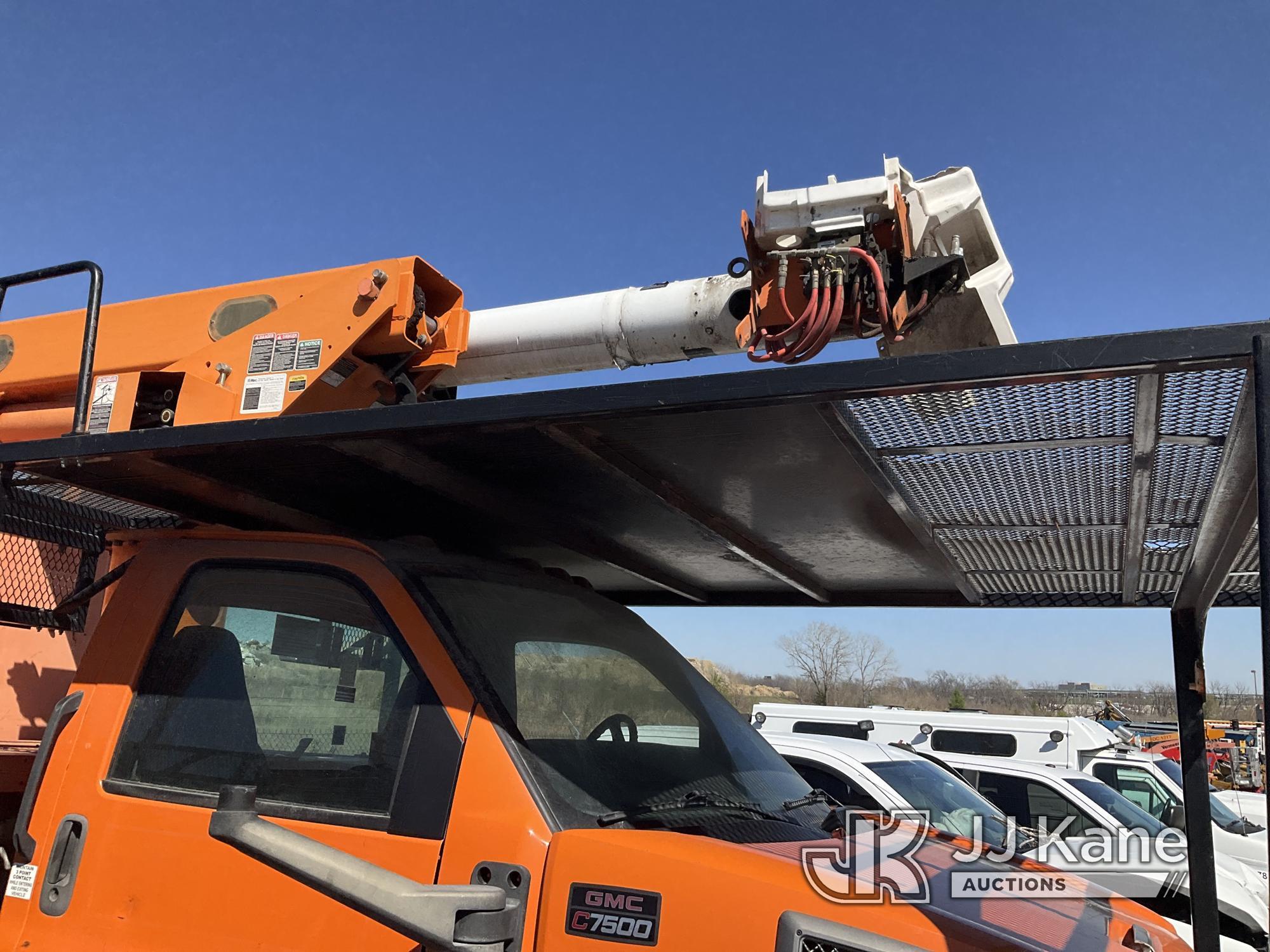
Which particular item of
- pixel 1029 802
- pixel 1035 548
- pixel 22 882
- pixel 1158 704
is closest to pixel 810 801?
pixel 1035 548

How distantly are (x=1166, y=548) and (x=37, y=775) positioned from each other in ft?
10.8

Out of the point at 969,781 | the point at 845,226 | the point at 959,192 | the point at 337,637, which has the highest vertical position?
the point at 959,192

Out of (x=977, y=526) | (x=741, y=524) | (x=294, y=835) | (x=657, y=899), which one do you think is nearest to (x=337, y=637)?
(x=294, y=835)

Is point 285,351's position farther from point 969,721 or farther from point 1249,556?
point 969,721

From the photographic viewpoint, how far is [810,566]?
3.81 metres

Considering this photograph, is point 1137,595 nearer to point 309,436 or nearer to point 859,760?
point 309,436

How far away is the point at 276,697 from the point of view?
255cm

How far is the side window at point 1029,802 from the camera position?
820cm

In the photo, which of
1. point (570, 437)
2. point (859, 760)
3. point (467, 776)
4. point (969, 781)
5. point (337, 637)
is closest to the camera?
point (467, 776)

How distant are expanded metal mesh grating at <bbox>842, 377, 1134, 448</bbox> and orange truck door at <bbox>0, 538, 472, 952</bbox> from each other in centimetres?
112

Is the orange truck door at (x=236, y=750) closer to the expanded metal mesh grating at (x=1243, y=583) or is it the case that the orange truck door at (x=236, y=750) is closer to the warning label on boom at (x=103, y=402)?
the warning label on boom at (x=103, y=402)

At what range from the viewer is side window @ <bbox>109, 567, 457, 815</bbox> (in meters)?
2.33

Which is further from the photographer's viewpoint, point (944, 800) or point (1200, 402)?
point (944, 800)

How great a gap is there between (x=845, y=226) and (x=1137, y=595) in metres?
1.82
